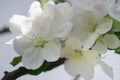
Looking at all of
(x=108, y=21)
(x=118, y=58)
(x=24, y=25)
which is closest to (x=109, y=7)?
(x=108, y=21)

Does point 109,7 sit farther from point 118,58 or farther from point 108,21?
point 118,58

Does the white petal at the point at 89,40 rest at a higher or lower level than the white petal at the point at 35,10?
lower

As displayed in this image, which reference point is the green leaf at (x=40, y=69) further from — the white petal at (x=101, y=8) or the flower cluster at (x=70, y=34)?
the white petal at (x=101, y=8)

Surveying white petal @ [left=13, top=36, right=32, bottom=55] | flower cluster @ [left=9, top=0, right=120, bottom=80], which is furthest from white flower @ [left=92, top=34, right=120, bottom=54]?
white petal @ [left=13, top=36, right=32, bottom=55]

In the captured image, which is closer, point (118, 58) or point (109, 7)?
point (109, 7)

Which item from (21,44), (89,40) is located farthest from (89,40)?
(21,44)

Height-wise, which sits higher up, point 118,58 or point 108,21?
point 108,21

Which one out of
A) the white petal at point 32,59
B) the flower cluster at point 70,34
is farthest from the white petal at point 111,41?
the white petal at point 32,59
